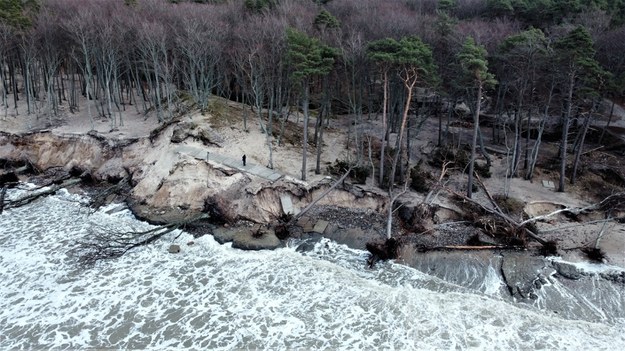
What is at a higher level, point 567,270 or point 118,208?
point 118,208

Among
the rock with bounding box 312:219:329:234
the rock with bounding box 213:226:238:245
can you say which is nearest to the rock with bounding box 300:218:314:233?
the rock with bounding box 312:219:329:234

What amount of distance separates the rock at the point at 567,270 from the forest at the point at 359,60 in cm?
672

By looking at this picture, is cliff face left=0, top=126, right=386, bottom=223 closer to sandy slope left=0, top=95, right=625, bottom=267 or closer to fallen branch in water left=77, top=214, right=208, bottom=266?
sandy slope left=0, top=95, right=625, bottom=267

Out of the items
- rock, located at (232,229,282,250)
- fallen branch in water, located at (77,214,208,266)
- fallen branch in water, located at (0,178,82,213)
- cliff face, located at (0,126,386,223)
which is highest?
cliff face, located at (0,126,386,223)

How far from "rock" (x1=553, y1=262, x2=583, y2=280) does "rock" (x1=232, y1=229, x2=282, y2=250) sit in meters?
13.0

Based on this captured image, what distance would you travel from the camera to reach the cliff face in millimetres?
23562

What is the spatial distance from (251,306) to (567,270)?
1409 centimetres

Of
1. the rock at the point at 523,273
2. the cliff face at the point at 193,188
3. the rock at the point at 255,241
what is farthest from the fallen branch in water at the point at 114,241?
the rock at the point at 523,273

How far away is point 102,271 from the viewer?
19.1 m

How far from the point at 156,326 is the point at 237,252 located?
18.6 feet

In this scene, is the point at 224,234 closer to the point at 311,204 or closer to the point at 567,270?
the point at 311,204

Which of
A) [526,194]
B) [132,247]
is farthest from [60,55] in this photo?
[526,194]

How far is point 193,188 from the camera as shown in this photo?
24.8m

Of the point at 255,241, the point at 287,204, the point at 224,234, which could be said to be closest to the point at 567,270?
the point at 287,204
